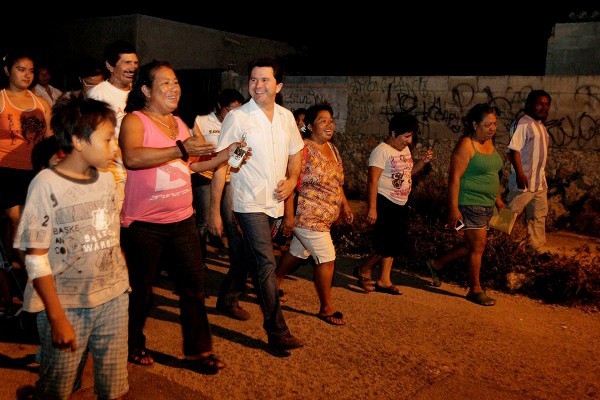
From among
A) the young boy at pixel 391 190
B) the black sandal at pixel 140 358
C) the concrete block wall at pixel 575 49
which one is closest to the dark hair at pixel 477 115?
the young boy at pixel 391 190

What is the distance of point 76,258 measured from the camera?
10.2 feet

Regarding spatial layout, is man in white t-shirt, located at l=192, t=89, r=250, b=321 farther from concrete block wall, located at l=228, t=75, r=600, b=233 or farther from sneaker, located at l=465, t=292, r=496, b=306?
concrete block wall, located at l=228, t=75, r=600, b=233

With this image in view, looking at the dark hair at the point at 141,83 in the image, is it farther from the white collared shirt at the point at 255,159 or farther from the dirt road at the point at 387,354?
the dirt road at the point at 387,354

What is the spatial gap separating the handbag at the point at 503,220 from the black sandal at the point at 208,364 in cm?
353

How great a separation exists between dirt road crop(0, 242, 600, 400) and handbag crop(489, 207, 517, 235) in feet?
2.39

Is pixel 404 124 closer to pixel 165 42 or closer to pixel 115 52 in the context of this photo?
pixel 115 52

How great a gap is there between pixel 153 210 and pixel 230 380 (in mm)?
1212

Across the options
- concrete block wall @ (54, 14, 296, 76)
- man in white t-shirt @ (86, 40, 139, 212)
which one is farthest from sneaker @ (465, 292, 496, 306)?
concrete block wall @ (54, 14, 296, 76)

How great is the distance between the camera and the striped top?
720 centimetres

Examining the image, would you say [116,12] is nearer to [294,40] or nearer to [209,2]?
[209,2]

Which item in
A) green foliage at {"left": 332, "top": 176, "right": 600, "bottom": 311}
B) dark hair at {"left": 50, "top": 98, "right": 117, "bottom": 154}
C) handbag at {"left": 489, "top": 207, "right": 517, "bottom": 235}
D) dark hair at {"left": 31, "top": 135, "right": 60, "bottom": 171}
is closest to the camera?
dark hair at {"left": 50, "top": 98, "right": 117, "bottom": 154}

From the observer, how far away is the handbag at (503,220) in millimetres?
6739

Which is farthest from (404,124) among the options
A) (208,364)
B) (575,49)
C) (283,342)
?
(575,49)

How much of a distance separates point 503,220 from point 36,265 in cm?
503
